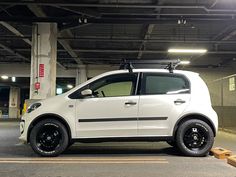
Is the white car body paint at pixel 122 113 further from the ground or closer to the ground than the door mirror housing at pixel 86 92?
closer to the ground

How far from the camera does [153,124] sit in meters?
7.48

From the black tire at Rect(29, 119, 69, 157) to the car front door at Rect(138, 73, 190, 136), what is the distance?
156 cm

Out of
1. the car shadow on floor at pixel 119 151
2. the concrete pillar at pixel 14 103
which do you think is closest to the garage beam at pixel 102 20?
the car shadow on floor at pixel 119 151

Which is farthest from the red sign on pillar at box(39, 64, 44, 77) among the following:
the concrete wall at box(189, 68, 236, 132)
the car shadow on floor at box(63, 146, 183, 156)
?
the concrete wall at box(189, 68, 236, 132)

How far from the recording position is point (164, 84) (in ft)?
25.5

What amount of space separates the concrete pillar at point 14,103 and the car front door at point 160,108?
3479 cm

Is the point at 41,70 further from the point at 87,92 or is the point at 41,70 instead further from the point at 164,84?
the point at 164,84

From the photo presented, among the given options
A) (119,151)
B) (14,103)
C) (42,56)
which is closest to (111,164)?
(119,151)

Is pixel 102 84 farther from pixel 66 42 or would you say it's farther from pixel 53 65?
pixel 66 42

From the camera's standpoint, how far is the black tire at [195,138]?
7426 millimetres

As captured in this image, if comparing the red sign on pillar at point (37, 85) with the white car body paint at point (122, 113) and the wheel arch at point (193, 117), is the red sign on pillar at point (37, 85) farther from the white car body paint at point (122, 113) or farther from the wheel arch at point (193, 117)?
the wheel arch at point (193, 117)

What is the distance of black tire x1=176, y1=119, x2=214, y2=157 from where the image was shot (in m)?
7.43

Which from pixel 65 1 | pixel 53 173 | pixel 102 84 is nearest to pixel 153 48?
pixel 65 1

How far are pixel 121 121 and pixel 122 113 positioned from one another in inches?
6.4
